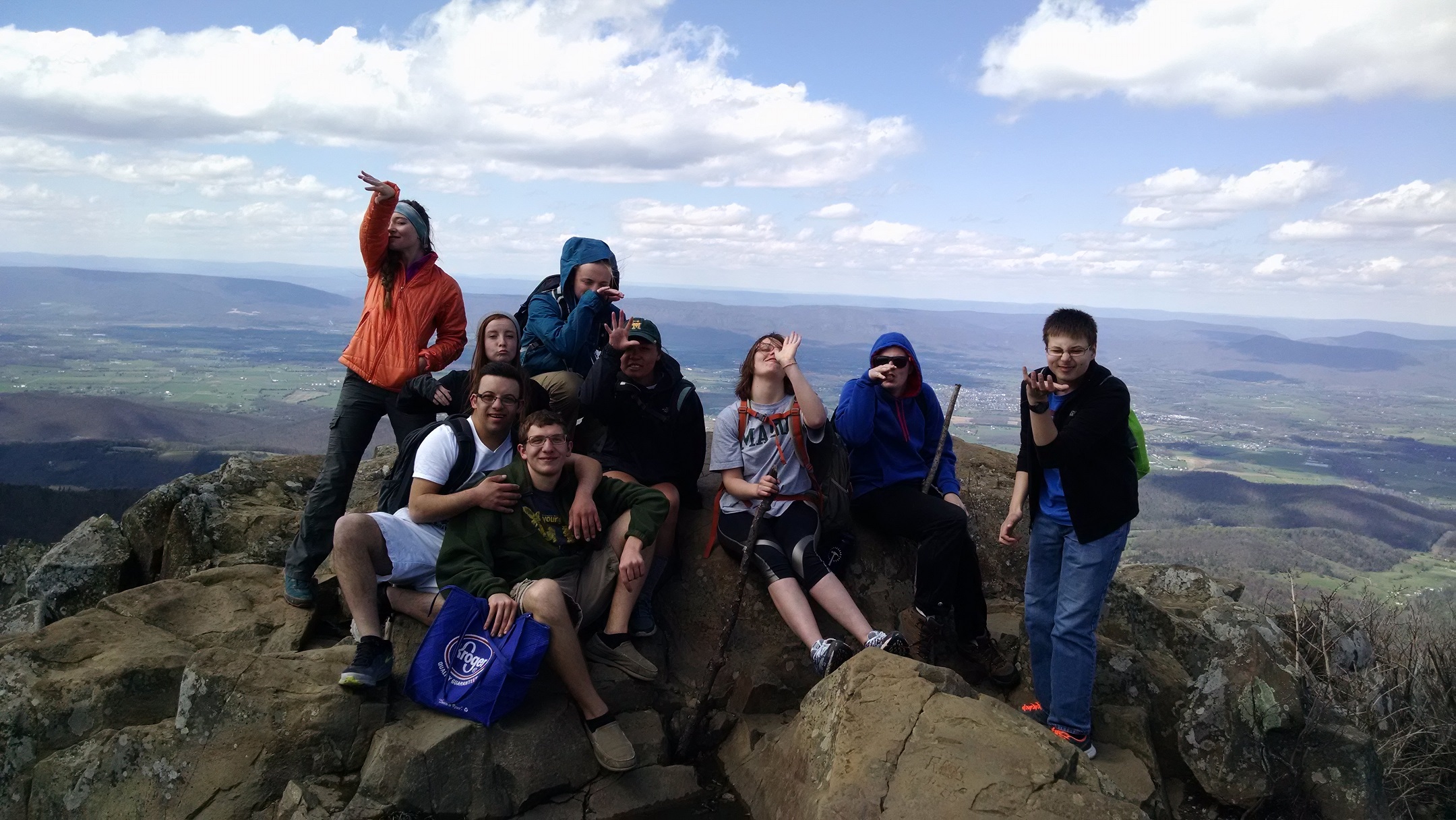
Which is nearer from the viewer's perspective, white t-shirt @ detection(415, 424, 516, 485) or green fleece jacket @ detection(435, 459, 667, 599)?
green fleece jacket @ detection(435, 459, 667, 599)

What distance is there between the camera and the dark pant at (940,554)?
20.4 feet

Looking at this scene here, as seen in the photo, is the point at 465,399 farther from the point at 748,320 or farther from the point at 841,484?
the point at 748,320

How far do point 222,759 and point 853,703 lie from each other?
3.77 meters

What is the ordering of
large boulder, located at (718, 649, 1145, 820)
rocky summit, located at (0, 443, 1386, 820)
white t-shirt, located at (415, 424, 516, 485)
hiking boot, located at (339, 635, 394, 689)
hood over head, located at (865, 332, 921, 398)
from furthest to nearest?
hood over head, located at (865, 332, 921, 398) → white t-shirt, located at (415, 424, 516, 485) → hiking boot, located at (339, 635, 394, 689) → rocky summit, located at (0, 443, 1386, 820) → large boulder, located at (718, 649, 1145, 820)

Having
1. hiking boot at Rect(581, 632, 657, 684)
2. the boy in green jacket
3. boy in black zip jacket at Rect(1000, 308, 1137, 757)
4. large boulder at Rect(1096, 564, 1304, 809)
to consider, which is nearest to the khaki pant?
the boy in green jacket

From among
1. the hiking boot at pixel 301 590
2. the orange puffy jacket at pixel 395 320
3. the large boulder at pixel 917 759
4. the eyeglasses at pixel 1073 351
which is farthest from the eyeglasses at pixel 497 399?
the eyeglasses at pixel 1073 351

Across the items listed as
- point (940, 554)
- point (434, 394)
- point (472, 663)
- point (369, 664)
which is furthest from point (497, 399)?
point (940, 554)

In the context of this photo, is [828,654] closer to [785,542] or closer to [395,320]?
[785,542]

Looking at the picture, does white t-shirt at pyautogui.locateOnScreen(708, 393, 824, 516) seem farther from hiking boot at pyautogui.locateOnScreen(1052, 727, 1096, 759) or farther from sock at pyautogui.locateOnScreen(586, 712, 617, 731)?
Result: hiking boot at pyautogui.locateOnScreen(1052, 727, 1096, 759)

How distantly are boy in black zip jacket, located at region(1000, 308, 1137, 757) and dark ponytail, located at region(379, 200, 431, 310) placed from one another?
5008 millimetres

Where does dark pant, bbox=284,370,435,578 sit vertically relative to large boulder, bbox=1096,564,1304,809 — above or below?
above

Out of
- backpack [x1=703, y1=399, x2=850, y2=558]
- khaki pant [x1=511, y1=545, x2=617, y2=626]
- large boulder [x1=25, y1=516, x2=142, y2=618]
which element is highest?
backpack [x1=703, y1=399, x2=850, y2=558]

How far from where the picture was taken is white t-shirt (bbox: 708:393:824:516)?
6.37m

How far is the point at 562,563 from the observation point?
5758mm
